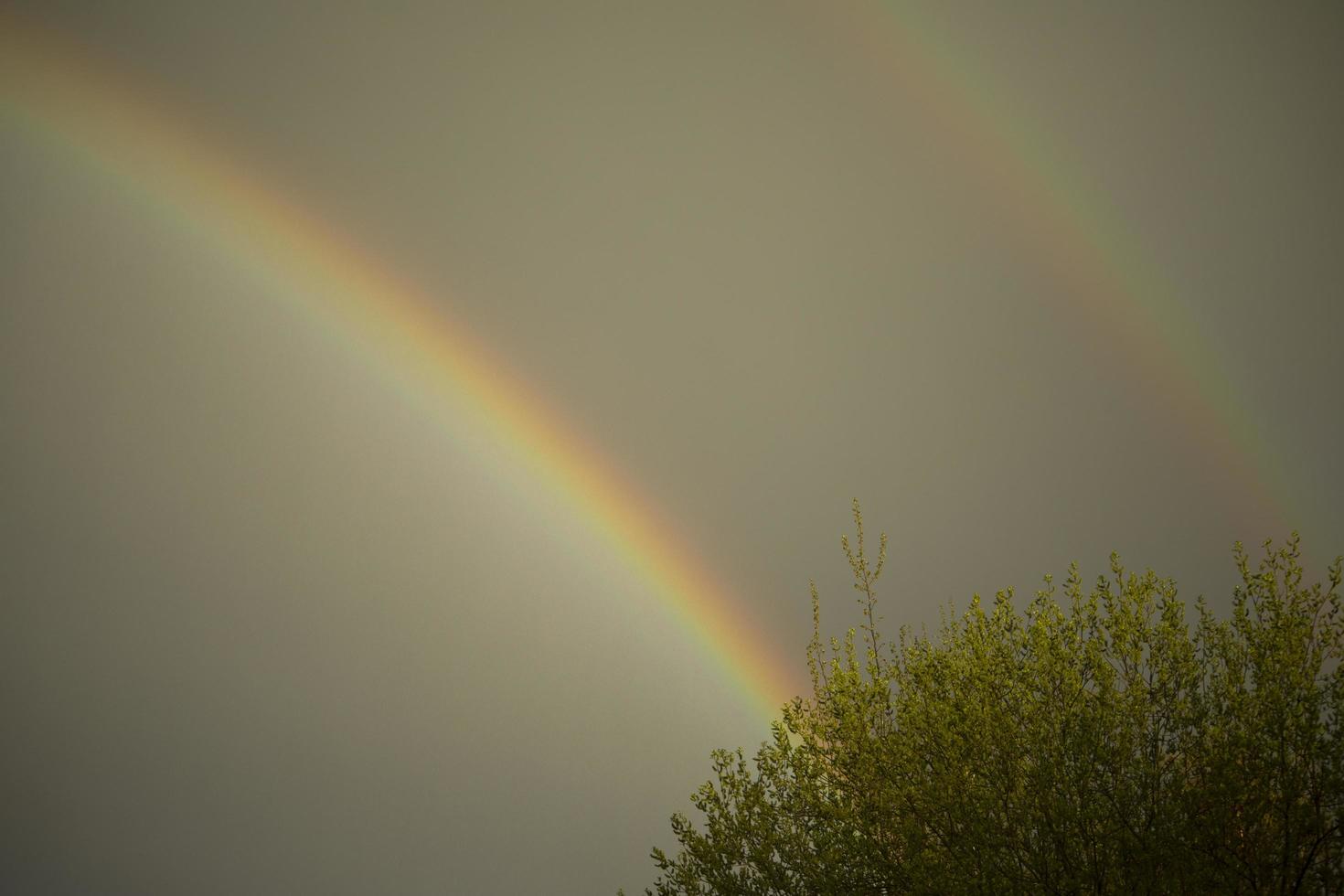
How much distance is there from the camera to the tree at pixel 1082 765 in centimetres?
620

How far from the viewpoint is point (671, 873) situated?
29.2ft

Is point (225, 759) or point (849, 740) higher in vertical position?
point (225, 759)

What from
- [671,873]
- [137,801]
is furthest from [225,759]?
[671,873]

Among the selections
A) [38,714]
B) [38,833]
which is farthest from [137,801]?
[38,714]

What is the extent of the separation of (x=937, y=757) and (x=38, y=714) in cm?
12351

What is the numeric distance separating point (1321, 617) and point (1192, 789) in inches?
61.8

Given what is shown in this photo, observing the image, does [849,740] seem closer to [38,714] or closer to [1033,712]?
[1033,712]

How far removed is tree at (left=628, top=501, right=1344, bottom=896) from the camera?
6203 mm

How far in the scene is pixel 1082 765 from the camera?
6.41m

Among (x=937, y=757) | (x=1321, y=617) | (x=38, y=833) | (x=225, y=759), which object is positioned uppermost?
(x=225, y=759)

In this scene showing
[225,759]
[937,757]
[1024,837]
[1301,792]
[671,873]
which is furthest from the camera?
[225,759]

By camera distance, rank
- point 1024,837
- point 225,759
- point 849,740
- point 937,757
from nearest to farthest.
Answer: point 1024,837, point 937,757, point 849,740, point 225,759

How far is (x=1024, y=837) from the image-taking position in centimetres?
667

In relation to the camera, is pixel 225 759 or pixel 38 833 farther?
pixel 225 759
